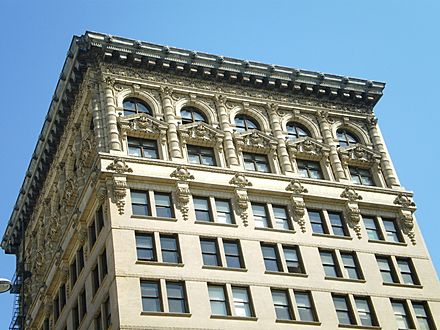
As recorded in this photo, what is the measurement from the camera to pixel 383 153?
62625 mm

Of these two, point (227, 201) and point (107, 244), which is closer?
point (107, 244)

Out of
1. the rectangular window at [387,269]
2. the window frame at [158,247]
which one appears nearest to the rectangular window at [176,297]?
the window frame at [158,247]

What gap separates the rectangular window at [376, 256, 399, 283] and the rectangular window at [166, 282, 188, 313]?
14.5 metres

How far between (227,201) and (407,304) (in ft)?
43.4

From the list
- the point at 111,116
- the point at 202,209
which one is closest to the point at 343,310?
the point at 202,209

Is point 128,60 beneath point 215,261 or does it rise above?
above

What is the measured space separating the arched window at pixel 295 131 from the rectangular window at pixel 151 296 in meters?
18.4

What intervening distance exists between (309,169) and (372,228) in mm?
6108

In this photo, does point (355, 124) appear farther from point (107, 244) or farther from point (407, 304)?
point (107, 244)

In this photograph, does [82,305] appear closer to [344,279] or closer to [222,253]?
[222,253]

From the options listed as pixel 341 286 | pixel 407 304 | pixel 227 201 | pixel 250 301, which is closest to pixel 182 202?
pixel 227 201

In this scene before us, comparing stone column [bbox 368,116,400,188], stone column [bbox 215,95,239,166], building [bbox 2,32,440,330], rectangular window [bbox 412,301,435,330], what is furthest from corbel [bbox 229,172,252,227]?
rectangular window [bbox 412,301,435,330]

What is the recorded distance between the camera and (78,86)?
6044 centimetres

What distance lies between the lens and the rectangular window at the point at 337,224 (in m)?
55.7
